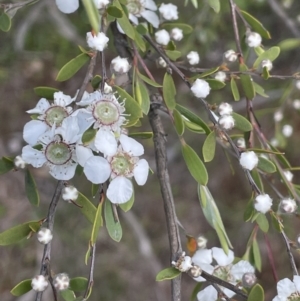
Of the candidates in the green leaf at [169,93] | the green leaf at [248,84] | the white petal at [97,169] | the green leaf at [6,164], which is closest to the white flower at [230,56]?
the green leaf at [248,84]

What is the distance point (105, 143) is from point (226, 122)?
233mm

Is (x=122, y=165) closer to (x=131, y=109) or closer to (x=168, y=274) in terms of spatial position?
(x=131, y=109)

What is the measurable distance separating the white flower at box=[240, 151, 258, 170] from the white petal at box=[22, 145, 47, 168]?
0.35 meters

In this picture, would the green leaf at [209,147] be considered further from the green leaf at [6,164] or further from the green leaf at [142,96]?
the green leaf at [6,164]

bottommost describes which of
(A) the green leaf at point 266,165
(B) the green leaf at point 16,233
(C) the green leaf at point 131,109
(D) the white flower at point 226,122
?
(A) the green leaf at point 266,165

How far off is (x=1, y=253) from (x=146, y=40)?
146 centimetres

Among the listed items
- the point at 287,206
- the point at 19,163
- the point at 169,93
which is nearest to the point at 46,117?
the point at 19,163

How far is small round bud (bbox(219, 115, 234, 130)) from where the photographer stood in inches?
32.8

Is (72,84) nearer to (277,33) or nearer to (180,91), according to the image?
(180,91)

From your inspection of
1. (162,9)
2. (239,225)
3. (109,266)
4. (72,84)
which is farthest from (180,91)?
(162,9)

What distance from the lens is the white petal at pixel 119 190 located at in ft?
2.55

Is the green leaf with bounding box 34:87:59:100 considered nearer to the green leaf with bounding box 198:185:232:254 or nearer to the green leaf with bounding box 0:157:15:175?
the green leaf with bounding box 0:157:15:175

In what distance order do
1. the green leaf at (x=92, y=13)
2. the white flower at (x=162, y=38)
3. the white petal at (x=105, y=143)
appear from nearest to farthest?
the green leaf at (x=92, y=13) < the white petal at (x=105, y=143) < the white flower at (x=162, y=38)

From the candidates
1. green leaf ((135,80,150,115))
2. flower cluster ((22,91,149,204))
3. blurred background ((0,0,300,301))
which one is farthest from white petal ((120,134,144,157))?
blurred background ((0,0,300,301))
